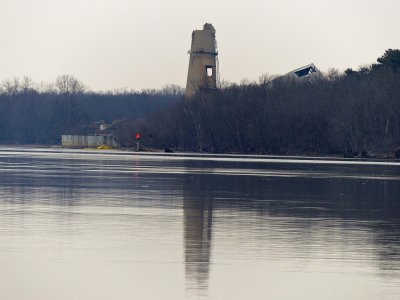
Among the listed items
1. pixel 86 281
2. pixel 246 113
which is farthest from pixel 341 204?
pixel 246 113

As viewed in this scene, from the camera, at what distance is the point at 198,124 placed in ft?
449

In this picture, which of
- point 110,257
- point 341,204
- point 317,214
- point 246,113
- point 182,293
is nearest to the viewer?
point 182,293

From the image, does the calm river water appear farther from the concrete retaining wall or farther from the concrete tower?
the concrete retaining wall

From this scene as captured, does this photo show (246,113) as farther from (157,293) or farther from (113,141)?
(157,293)

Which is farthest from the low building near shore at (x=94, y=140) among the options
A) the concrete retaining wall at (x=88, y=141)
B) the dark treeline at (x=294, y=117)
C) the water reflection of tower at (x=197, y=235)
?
the water reflection of tower at (x=197, y=235)

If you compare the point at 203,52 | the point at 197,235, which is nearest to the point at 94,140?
the point at 203,52

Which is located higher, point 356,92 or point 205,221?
point 356,92

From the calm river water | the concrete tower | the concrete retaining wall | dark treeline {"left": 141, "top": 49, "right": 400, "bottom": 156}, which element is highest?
the concrete tower

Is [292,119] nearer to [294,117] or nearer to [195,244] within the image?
[294,117]

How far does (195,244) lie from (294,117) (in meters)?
106

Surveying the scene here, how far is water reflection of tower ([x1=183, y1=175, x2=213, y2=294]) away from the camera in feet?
51.2

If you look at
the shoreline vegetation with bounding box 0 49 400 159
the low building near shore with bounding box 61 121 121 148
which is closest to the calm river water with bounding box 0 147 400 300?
the shoreline vegetation with bounding box 0 49 400 159

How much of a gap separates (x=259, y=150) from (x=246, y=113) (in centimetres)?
1015

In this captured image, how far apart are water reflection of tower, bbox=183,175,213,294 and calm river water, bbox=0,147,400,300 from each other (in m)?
0.02
